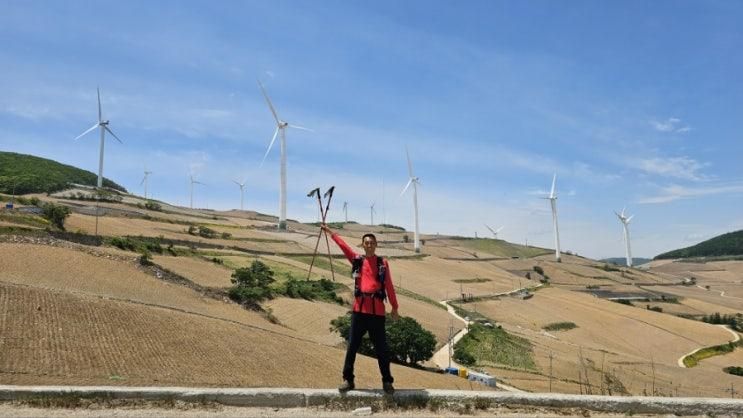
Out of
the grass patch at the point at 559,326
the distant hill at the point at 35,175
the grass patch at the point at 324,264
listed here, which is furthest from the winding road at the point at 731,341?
the distant hill at the point at 35,175

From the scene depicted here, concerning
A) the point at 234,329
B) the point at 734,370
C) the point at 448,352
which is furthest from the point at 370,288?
the point at 734,370

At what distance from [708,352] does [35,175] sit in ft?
512

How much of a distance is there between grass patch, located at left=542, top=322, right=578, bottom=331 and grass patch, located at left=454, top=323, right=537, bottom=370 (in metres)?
15.6

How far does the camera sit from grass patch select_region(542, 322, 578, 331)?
225 feet

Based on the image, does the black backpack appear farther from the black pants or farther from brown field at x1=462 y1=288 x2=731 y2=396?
brown field at x1=462 y1=288 x2=731 y2=396

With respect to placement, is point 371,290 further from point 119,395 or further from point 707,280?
point 707,280

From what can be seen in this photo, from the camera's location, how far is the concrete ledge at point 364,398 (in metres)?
8.89

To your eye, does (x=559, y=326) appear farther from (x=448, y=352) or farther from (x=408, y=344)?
(x=408, y=344)

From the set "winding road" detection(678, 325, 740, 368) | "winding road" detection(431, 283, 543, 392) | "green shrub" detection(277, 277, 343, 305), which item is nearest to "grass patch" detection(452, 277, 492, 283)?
"winding road" detection(431, 283, 543, 392)

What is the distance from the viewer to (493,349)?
→ 47188 millimetres

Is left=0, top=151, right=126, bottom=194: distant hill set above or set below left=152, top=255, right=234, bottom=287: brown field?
above

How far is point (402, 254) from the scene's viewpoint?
125 metres

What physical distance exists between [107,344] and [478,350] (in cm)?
3299

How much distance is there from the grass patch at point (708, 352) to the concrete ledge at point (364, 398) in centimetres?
5583
